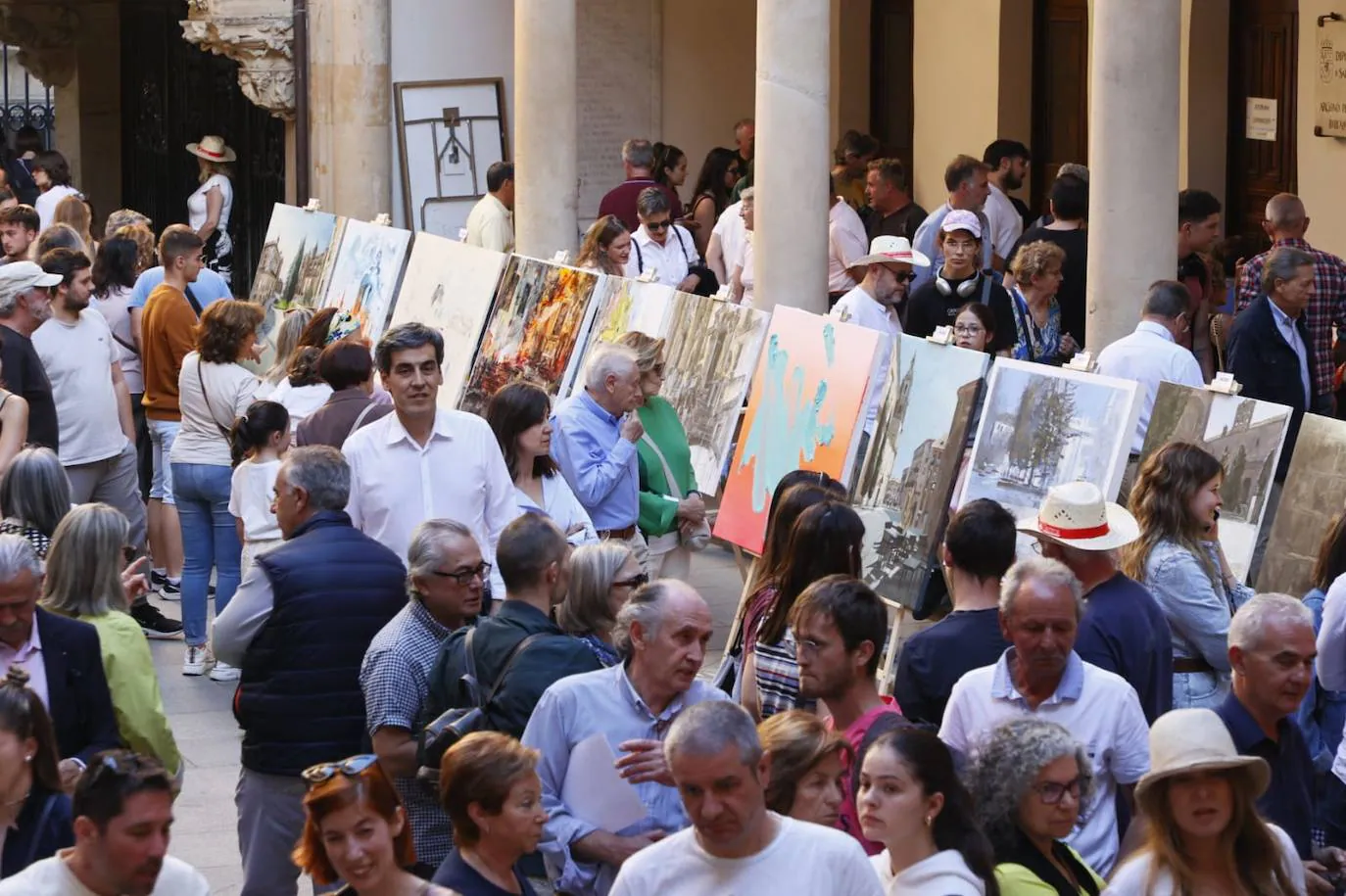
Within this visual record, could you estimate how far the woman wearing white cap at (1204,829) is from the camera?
174 inches

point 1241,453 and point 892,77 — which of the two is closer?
point 1241,453

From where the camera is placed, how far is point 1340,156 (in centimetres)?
1343

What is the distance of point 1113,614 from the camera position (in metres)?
5.83

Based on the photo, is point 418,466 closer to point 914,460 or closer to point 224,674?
point 914,460

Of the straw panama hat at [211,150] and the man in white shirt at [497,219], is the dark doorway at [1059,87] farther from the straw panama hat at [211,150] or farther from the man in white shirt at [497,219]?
the straw panama hat at [211,150]

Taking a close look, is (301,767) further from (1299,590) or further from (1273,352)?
(1273,352)

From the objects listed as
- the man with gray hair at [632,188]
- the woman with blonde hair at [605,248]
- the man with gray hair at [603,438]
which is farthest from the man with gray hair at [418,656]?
the man with gray hair at [632,188]

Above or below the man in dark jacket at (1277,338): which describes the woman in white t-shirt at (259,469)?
below

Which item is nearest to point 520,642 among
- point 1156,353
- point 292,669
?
point 292,669

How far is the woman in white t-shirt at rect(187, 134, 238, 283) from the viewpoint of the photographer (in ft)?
53.8

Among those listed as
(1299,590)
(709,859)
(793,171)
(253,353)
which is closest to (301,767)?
(709,859)

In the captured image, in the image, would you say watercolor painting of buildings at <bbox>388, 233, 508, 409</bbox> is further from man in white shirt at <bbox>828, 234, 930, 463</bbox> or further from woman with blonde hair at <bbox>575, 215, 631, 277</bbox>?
man in white shirt at <bbox>828, 234, 930, 463</bbox>

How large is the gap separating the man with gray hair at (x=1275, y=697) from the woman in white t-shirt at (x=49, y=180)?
12.8 meters

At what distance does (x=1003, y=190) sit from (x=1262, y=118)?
5.95 ft
